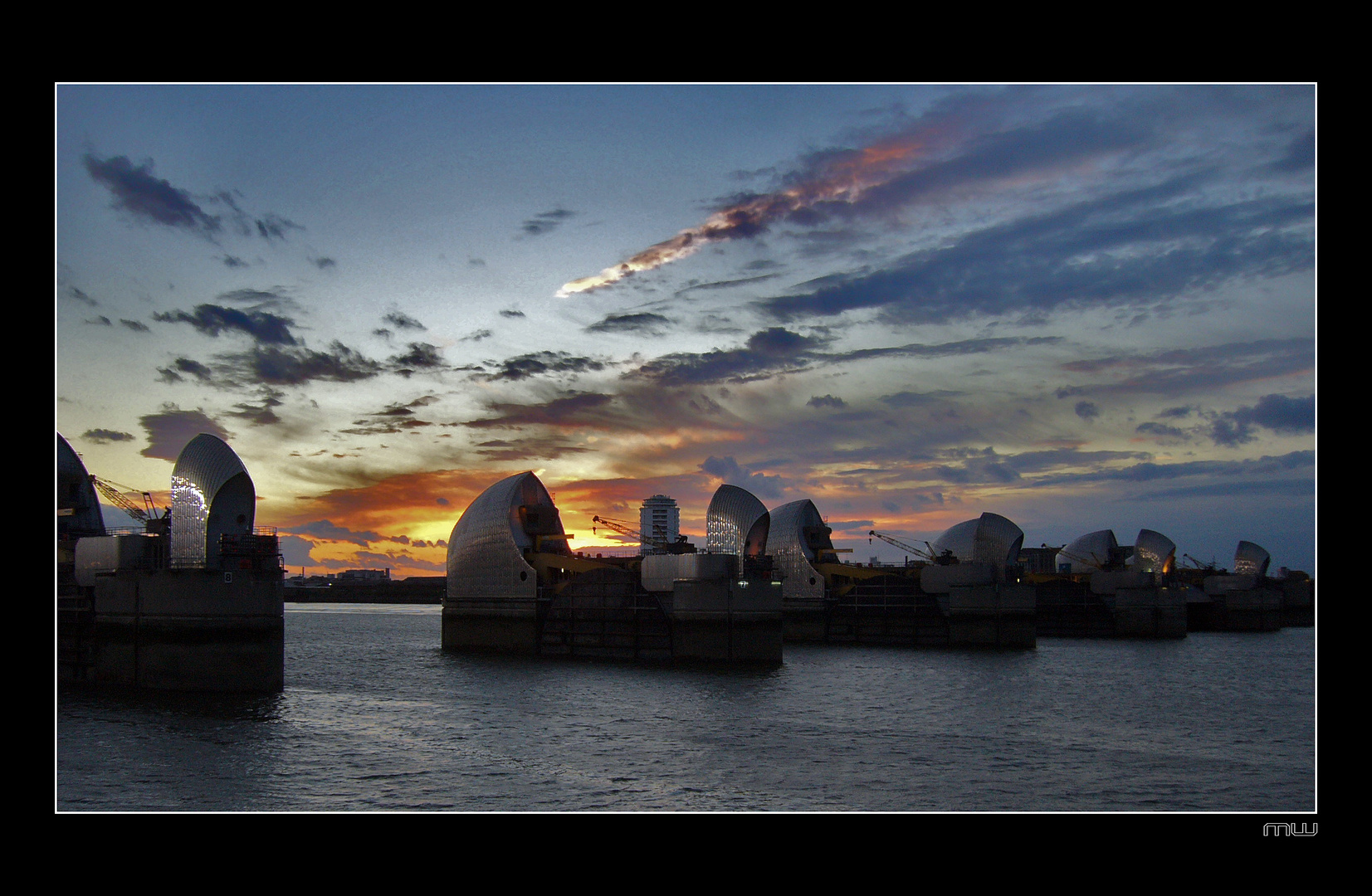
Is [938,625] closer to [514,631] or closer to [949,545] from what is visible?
[949,545]

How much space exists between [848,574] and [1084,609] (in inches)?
1120

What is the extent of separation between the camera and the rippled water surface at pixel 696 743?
926 inches

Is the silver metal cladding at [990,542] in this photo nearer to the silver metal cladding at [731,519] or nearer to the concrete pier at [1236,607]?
the silver metal cladding at [731,519]

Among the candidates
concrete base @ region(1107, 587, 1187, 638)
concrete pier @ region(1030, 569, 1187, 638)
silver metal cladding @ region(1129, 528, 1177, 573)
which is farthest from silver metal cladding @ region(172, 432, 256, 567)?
silver metal cladding @ region(1129, 528, 1177, 573)

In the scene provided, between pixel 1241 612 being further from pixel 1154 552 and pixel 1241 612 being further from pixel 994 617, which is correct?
pixel 994 617

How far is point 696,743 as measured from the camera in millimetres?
30094

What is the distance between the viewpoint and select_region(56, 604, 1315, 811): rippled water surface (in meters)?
23.5

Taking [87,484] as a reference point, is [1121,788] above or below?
below

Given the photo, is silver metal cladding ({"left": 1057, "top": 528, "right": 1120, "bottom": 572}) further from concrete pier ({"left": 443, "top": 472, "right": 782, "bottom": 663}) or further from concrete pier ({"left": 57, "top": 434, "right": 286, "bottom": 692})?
concrete pier ({"left": 57, "top": 434, "right": 286, "bottom": 692})

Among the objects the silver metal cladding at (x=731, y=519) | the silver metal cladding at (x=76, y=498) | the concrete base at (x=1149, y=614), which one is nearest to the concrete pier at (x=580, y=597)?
the silver metal cladding at (x=731, y=519)

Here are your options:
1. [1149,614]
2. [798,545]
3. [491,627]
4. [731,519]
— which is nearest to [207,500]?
[491,627]

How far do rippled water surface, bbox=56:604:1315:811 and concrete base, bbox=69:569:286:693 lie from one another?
1.15 m
